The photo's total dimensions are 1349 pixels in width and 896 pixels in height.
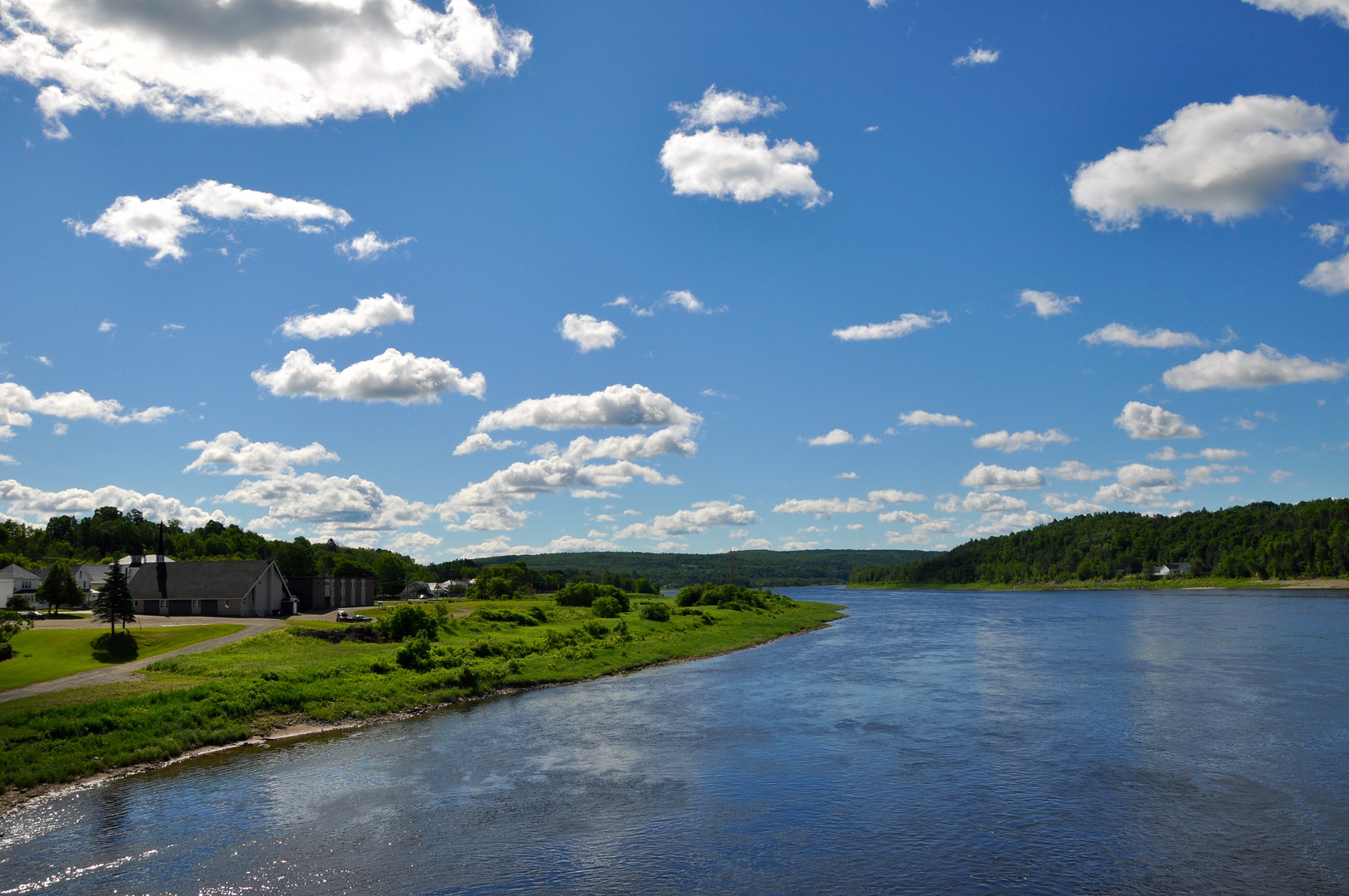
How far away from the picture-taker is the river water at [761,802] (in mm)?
20234

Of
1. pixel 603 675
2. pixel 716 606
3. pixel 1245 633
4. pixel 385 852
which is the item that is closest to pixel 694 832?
pixel 385 852

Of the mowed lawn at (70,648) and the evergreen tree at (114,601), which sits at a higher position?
the evergreen tree at (114,601)

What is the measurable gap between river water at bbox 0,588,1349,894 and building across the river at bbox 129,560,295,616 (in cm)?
5126

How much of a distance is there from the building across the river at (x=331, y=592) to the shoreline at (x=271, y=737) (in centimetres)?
5597

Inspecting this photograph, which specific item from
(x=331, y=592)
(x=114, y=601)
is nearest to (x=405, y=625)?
(x=114, y=601)

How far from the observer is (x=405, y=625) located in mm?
63625

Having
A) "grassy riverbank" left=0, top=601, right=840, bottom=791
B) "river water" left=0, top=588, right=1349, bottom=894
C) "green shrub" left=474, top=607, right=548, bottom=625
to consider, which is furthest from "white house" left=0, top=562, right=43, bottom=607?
"river water" left=0, top=588, right=1349, bottom=894

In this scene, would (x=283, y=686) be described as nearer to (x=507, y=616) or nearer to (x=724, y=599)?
(x=507, y=616)

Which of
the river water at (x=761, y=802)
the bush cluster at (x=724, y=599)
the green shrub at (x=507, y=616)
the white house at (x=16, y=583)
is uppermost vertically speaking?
the white house at (x=16, y=583)

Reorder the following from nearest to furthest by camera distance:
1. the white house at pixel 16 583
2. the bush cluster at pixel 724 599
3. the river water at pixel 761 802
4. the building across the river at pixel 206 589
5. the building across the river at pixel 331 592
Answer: the river water at pixel 761 802 < the building across the river at pixel 206 589 < the building across the river at pixel 331 592 < the white house at pixel 16 583 < the bush cluster at pixel 724 599

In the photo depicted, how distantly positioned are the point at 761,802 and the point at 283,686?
27155mm

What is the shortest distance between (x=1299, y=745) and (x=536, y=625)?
63.5m

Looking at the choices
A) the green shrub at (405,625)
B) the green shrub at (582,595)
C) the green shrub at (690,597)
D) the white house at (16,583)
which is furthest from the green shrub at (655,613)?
the white house at (16,583)

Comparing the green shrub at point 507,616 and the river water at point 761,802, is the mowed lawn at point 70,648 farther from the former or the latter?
the green shrub at point 507,616
